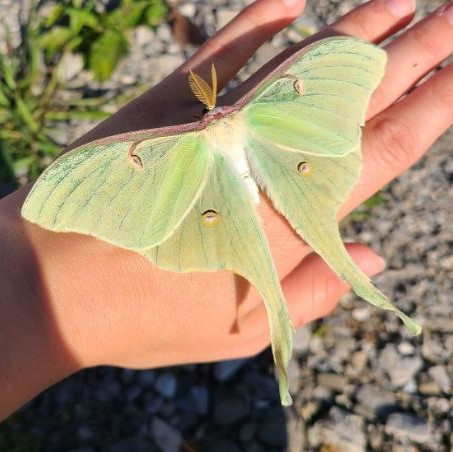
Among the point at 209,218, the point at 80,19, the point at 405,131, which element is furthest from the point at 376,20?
the point at 80,19

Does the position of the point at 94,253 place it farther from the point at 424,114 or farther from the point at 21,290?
the point at 424,114

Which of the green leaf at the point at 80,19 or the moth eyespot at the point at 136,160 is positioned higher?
the moth eyespot at the point at 136,160

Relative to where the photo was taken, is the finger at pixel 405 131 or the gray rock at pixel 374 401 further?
the gray rock at pixel 374 401

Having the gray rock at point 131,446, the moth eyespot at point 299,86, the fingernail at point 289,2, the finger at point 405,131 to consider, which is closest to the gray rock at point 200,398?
the gray rock at point 131,446

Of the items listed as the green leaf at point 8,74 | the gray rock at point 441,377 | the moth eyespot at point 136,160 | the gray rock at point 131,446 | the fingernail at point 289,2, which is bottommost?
the gray rock at point 441,377

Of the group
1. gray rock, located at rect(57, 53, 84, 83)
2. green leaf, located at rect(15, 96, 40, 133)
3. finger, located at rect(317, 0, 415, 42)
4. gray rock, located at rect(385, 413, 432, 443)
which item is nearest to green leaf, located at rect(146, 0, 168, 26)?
gray rock, located at rect(57, 53, 84, 83)

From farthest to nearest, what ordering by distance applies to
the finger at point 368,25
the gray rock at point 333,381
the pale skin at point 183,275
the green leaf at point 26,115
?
the green leaf at point 26,115, the gray rock at point 333,381, the finger at point 368,25, the pale skin at point 183,275

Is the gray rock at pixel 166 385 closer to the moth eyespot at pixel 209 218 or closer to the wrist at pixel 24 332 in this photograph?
the wrist at pixel 24 332
